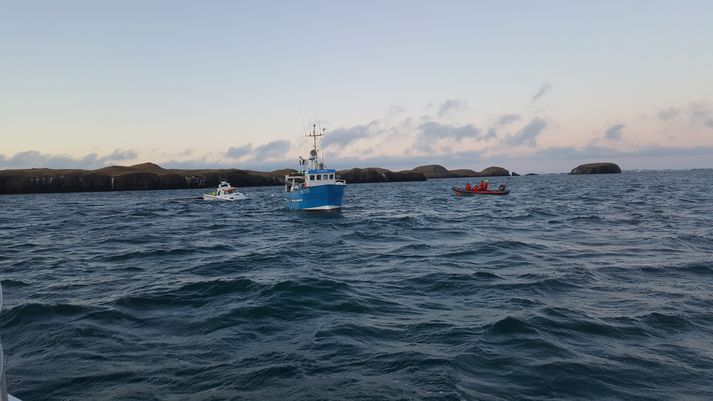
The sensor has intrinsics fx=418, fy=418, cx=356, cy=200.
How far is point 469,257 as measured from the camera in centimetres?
1986

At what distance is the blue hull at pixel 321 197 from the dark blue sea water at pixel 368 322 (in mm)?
23501

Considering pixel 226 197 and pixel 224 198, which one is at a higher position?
pixel 226 197

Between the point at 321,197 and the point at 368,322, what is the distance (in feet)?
119

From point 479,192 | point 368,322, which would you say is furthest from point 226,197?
point 368,322

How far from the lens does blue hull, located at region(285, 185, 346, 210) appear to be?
46688mm

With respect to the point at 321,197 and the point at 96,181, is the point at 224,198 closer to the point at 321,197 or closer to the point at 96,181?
the point at 321,197

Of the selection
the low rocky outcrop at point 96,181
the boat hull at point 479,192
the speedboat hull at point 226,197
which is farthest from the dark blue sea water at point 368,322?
the low rocky outcrop at point 96,181

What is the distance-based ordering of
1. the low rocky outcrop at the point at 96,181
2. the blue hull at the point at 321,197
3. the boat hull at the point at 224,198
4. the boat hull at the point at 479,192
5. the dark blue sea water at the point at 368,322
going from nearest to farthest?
1. the dark blue sea water at the point at 368,322
2. the blue hull at the point at 321,197
3. the boat hull at the point at 479,192
4. the boat hull at the point at 224,198
5. the low rocky outcrop at the point at 96,181

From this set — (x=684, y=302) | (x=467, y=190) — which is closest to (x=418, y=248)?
(x=684, y=302)

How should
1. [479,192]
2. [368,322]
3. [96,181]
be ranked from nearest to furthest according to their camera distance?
1. [368,322]
2. [479,192]
3. [96,181]

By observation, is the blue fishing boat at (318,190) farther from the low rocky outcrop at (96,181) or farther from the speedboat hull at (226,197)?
the low rocky outcrop at (96,181)

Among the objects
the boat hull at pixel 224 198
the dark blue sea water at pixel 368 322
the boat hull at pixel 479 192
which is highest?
the boat hull at pixel 479 192

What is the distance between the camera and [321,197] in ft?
154

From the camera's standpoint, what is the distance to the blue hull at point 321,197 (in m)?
46.7
